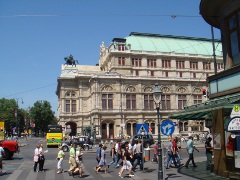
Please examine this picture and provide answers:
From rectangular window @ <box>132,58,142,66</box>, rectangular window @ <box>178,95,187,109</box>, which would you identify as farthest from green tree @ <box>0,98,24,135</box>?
rectangular window @ <box>178,95,187,109</box>

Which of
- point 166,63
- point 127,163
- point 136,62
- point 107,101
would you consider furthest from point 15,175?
point 166,63

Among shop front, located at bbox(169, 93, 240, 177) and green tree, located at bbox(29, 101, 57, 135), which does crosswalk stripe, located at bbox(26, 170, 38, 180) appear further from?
green tree, located at bbox(29, 101, 57, 135)

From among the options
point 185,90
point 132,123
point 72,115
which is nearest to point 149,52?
point 185,90

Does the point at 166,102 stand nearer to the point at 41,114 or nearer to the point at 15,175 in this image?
the point at 41,114

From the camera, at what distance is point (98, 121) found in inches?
2616

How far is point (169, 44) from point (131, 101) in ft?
75.8

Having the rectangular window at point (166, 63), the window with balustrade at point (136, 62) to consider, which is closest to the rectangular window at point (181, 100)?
the rectangular window at point (166, 63)

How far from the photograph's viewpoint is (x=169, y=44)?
83.2 meters

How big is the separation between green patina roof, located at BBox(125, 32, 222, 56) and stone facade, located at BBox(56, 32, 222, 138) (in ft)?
7.38

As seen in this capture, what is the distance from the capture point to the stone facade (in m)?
67.9

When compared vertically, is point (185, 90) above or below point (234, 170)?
above

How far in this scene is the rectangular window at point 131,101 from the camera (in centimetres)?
6975

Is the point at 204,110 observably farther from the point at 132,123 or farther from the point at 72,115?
the point at 72,115

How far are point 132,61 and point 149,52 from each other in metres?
5.18
